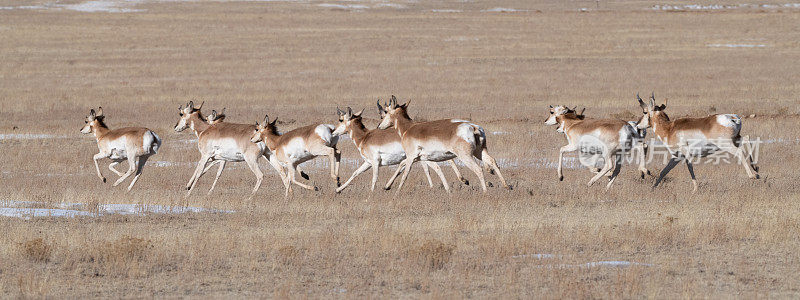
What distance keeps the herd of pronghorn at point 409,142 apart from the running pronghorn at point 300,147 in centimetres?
2

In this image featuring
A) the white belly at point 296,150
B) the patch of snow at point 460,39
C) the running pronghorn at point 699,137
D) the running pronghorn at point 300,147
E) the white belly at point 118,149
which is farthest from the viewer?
the patch of snow at point 460,39

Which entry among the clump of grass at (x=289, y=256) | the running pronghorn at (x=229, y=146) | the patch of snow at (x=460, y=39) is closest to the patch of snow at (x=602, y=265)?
the clump of grass at (x=289, y=256)

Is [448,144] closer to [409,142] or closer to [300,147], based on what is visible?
[409,142]

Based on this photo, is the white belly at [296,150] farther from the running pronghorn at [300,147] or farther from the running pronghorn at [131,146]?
the running pronghorn at [131,146]

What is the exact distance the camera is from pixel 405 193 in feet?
53.4

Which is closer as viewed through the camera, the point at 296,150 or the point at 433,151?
the point at 433,151

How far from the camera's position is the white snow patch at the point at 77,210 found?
44.6 feet

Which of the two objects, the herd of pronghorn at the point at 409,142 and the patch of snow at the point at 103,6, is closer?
the herd of pronghorn at the point at 409,142

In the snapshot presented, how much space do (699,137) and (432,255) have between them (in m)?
7.93

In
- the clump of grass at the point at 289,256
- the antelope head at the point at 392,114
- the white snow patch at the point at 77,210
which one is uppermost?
the antelope head at the point at 392,114

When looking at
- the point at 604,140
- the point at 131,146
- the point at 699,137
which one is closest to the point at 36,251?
the point at 131,146

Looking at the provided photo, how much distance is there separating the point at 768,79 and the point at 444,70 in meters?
13.4

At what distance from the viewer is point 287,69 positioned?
4638 centimetres

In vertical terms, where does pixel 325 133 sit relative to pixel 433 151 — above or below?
above
